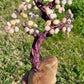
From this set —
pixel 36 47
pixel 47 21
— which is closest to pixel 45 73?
pixel 36 47

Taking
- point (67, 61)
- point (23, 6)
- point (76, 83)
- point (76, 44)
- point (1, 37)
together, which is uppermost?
point (23, 6)

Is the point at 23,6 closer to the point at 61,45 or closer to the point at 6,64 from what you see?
the point at 6,64

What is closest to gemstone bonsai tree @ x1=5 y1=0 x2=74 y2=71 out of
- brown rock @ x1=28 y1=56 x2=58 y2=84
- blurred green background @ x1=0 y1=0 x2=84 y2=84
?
brown rock @ x1=28 y1=56 x2=58 y2=84

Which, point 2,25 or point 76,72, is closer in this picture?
point 76,72

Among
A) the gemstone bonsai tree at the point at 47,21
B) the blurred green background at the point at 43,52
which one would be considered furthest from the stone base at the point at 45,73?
the blurred green background at the point at 43,52

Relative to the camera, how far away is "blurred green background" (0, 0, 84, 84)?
8.43 feet

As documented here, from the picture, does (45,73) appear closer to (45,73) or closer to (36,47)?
(45,73)

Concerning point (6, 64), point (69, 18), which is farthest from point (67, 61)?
point (69, 18)

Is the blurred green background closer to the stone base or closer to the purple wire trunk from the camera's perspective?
the stone base

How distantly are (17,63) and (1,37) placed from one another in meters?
0.57

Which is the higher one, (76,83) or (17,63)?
(17,63)

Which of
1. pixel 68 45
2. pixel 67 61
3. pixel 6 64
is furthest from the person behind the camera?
pixel 68 45

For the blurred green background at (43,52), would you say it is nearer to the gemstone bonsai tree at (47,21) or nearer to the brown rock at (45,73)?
the brown rock at (45,73)

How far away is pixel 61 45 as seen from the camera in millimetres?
3006
